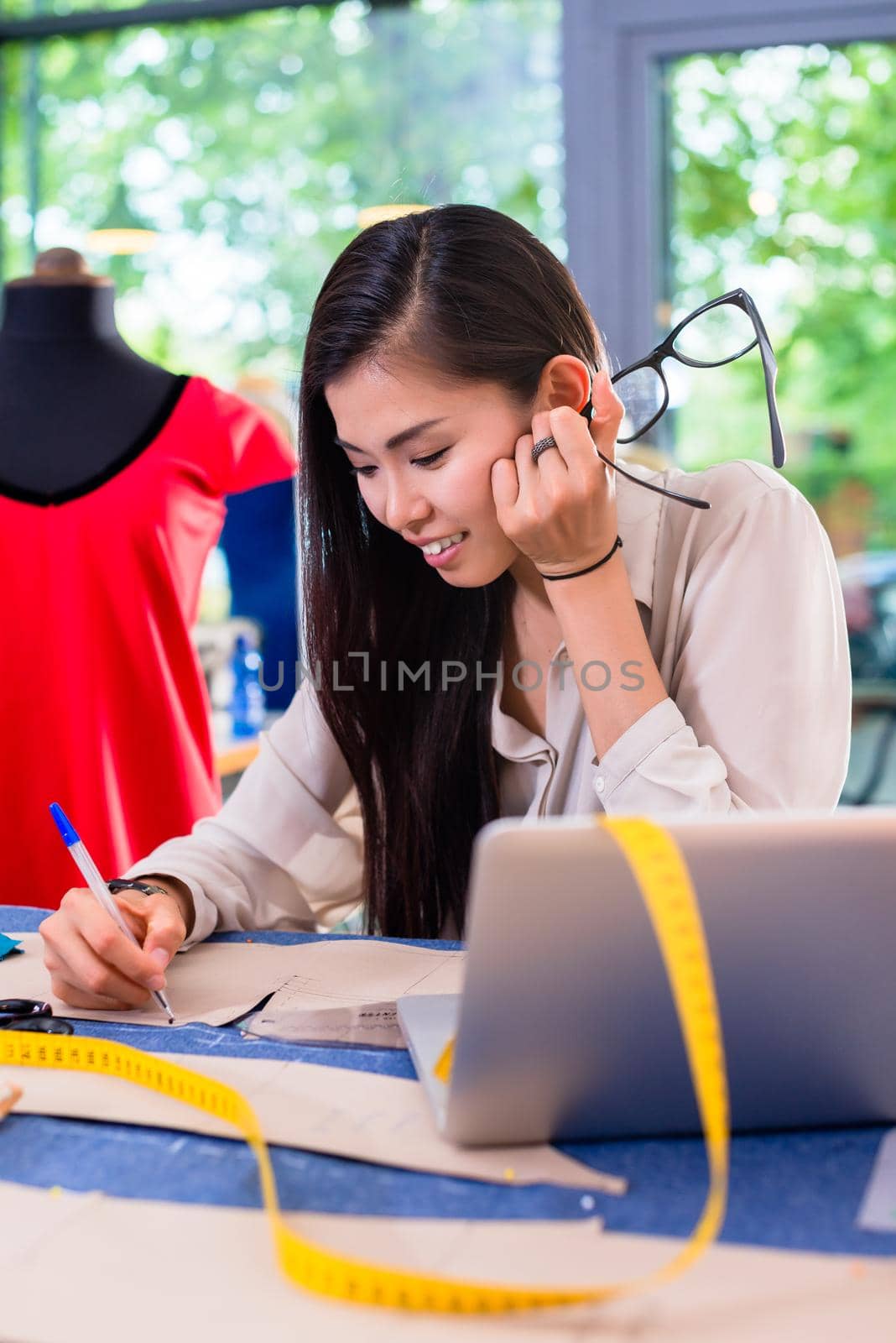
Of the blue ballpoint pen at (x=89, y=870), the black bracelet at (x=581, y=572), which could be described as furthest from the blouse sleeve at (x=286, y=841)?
the black bracelet at (x=581, y=572)

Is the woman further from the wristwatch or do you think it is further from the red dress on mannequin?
the red dress on mannequin

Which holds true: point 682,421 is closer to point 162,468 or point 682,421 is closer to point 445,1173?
point 162,468

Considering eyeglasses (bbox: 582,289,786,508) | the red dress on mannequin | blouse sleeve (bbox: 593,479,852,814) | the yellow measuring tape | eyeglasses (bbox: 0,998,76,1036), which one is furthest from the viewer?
the red dress on mannequin

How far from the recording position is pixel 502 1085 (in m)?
0.68

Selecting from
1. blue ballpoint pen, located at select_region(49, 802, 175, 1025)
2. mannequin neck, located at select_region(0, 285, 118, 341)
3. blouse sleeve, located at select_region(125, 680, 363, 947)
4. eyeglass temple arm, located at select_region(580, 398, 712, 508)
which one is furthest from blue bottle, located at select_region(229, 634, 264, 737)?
blue ballpoint pen, located at select_region(49, 802, 175, 1025)

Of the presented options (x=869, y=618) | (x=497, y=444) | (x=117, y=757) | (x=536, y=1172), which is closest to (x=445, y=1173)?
(x=536, y=1172)

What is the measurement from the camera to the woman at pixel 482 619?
1.17 metres

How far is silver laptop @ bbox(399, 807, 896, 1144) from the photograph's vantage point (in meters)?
0.63

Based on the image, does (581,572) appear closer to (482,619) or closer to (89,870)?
(482,619)

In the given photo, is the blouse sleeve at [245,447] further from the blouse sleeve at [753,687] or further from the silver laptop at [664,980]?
the silver laptop at [664,980]

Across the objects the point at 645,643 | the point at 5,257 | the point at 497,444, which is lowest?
the point at 645,643

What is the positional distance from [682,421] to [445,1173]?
2.98 meters

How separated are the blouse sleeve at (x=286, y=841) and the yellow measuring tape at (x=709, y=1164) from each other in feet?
1.87

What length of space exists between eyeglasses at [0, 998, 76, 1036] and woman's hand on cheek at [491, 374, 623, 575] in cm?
54
